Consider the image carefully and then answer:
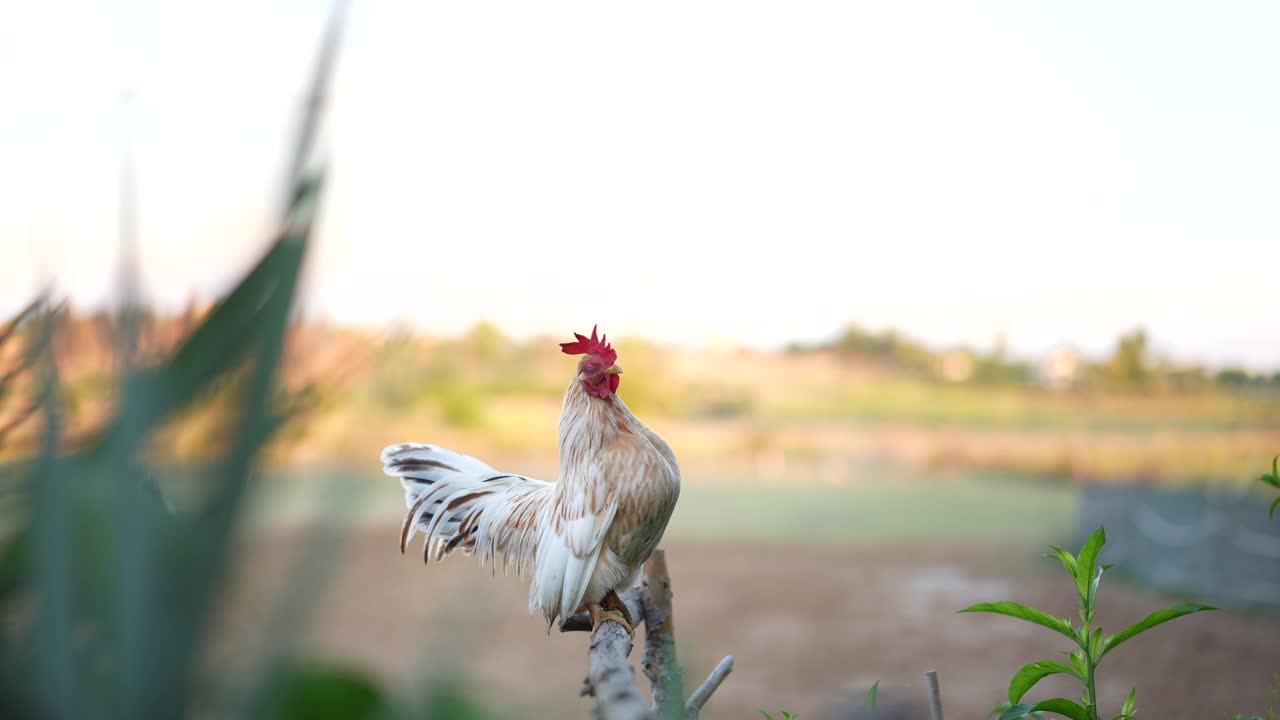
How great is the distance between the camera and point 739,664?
9062mm

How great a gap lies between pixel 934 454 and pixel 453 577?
17.6 metres

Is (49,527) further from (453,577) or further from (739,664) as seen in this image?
(739,664)

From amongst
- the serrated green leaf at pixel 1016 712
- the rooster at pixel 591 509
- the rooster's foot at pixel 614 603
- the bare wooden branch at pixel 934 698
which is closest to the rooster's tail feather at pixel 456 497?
the rooster at pixel 591 509

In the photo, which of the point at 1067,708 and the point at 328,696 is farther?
the point at 1067,708

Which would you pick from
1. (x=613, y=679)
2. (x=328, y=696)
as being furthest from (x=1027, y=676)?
(x=328, y=696)

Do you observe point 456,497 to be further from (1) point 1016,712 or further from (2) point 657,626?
(1) point 1016,712

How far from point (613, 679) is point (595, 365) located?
0.72 metres

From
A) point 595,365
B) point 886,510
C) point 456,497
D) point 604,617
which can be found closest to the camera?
point 604,617

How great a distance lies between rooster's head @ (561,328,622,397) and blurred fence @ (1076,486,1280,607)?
7.24 metres

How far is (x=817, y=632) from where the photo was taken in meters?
9.90

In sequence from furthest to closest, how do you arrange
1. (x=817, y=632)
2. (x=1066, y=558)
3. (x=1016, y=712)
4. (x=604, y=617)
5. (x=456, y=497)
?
1. (x=817, y=632)
2. (x=456, y=497)
3. (x=604, y=617)
4. (x=1066, y=558)
5. (x=1016, y=712)

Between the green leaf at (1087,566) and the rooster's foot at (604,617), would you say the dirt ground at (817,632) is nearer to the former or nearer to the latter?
the rooster's foot at (604,617)

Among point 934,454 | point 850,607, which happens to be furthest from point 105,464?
point 934,454

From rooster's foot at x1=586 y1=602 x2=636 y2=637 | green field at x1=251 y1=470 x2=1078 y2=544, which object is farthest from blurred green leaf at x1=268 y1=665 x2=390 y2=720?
green field at x1=251 y1=470 x2=1078 y2=544
